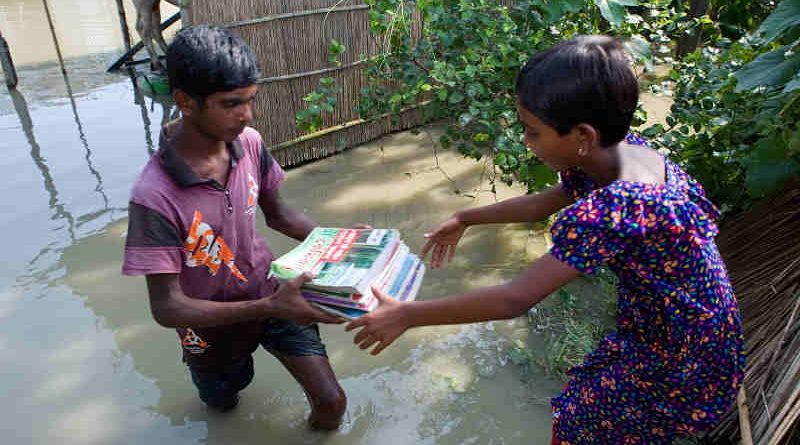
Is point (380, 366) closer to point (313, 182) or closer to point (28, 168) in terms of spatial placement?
point (313, 182)

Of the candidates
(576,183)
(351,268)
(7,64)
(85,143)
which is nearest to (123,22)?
(7,64)

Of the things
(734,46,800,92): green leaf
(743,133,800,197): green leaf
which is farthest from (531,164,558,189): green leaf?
(734,46,800,92): green leaf

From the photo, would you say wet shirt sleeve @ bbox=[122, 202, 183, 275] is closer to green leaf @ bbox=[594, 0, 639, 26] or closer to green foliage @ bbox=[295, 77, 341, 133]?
A: green foliage @ bbox=[295, 77, 341, 133]

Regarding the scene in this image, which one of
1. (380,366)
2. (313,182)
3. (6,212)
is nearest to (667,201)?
(380,366)

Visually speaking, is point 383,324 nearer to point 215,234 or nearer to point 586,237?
point 586,237

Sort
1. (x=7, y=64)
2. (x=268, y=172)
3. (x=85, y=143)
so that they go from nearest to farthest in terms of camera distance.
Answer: (x=268, y=172) → (x=85, y=143) → (x=7, y=64)

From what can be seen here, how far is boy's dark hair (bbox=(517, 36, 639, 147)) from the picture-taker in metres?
1.25

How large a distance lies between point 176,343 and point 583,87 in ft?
7.82

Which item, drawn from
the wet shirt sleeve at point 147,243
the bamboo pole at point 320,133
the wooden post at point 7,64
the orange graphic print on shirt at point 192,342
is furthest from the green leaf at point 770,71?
the wooden post at point 7,64

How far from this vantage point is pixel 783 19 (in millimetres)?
1960

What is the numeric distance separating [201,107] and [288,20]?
2776mm

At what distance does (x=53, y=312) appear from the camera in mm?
3088

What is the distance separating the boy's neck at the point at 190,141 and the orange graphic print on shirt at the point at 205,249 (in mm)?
187

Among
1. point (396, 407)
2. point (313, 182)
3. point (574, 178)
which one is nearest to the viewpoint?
point (574, 178)
